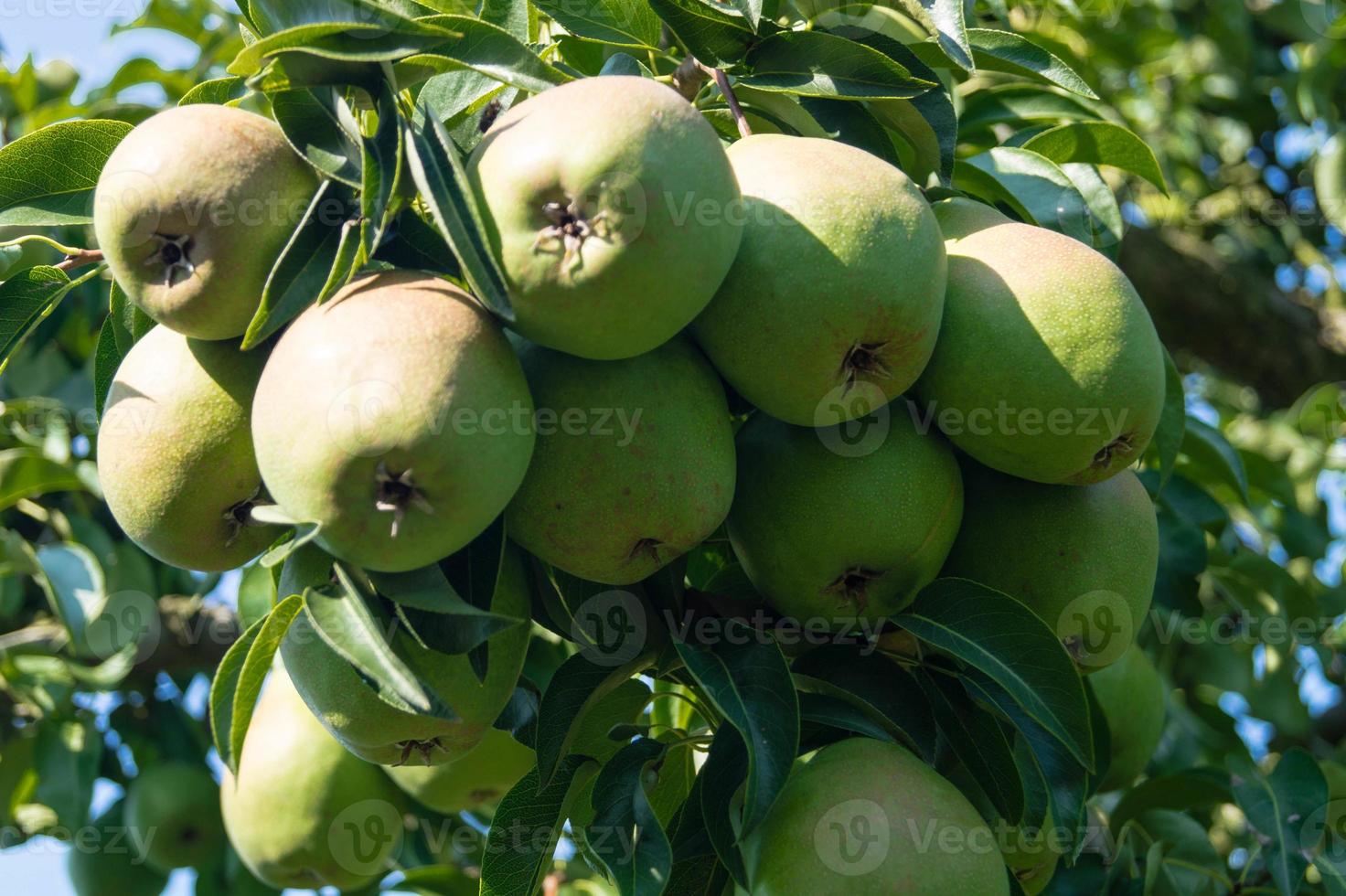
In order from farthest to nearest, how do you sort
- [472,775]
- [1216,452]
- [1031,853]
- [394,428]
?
[1216,452], [472,775], [1031,853], [394,428]

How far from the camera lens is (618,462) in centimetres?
148

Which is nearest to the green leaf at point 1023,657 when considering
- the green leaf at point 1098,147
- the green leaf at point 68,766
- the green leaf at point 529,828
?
the green leaf at point 529,828

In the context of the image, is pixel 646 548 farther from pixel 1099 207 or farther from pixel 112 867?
pixel 112 867

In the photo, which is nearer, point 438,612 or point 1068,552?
point 438,612

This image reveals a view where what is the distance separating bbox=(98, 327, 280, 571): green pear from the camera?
5.00 feet

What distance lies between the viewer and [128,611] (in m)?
3.16

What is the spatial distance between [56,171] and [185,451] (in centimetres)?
56

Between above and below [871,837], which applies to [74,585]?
below

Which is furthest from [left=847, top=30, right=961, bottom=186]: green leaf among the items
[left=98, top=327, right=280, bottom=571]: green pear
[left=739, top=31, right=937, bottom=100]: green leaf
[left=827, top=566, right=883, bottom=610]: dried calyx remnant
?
[left=98, top=327, right=280, bottom=571]: green pear

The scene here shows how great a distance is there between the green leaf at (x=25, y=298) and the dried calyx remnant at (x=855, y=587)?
1112mm
